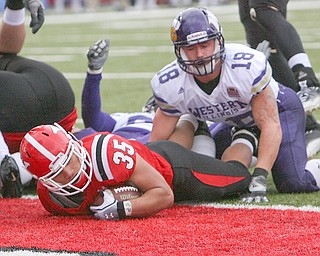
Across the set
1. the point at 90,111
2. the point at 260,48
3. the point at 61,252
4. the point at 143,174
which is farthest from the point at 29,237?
the point at 260,48

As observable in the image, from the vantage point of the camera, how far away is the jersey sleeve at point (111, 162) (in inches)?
146

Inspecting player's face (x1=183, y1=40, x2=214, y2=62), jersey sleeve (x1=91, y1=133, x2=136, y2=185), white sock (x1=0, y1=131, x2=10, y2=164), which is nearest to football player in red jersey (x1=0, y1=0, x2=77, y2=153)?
white sock (x1=0, y1=131, x2=10, y2=164)

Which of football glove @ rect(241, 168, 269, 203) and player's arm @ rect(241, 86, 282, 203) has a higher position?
player's arm @ rect(241, 86, 282, 203)

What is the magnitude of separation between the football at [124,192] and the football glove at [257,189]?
1.97 ft

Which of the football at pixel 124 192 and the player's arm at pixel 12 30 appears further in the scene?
the player's arm at pixel 12 30

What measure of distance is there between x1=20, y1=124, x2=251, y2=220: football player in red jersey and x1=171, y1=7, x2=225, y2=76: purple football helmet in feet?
1.26

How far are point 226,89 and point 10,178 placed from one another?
3.61ft

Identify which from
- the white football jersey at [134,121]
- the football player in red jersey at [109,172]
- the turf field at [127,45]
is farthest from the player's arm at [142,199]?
the white football jersey at [134,121]

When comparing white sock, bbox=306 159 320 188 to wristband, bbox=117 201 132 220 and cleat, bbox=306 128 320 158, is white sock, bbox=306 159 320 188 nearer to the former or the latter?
cleat, bbox=306 128 320 158

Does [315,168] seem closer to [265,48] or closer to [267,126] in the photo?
[267,126]

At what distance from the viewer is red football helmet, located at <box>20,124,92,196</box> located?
3551 millimetres

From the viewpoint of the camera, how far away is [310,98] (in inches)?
201

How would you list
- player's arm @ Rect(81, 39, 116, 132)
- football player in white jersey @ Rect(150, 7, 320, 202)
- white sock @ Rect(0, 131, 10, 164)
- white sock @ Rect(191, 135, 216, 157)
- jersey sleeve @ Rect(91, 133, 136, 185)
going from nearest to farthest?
jersey sleeve @ Rect(91, 133, 136, 185), football player in white jersey @ Rect(150, 7, 320, 202), white sock @ Rect(0, 131, 10, 164), white sock @ Rect(191, 135, 216, 157), player's arm @ Rect(81, 39, 116, 132)

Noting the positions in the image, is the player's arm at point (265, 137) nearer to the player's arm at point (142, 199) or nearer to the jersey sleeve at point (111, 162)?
the player's arm at point (142, 199)
